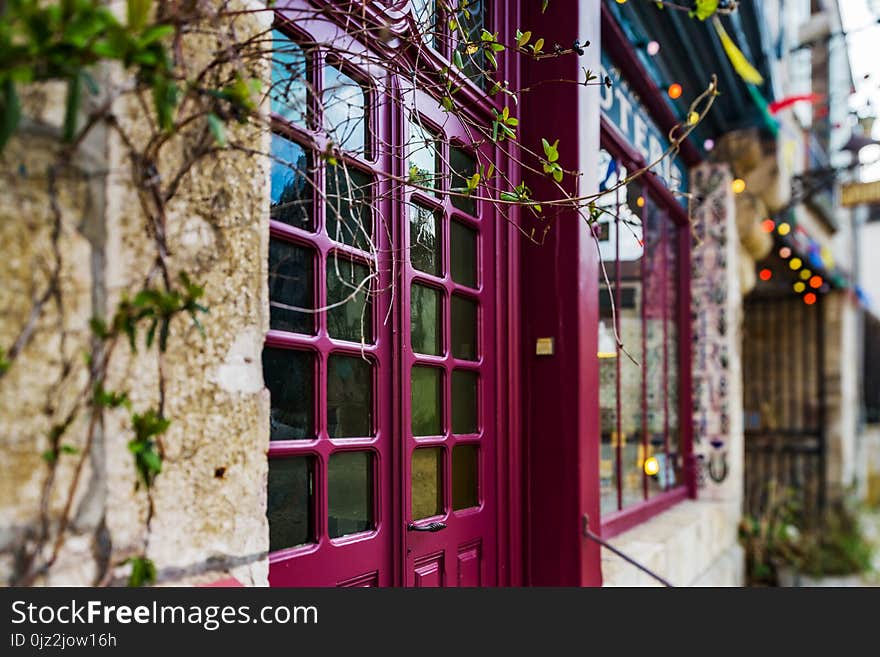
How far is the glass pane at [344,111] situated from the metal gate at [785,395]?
25.2ft

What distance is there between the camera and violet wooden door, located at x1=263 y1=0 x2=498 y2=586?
6.60ft

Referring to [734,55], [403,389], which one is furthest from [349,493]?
[734,55]

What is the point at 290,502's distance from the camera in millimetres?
2031

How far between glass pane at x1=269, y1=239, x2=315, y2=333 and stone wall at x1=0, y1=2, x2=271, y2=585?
362mm

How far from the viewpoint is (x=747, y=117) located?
5953 millimetres

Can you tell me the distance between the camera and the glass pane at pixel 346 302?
86.6 inches

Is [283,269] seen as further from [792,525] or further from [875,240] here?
[875,240]

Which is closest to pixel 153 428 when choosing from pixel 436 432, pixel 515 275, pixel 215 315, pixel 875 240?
pixel 215 315

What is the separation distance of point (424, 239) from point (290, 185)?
0.68 metres

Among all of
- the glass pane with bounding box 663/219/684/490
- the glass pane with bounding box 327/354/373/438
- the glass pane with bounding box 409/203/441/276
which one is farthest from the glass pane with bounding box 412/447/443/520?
the glass pane with bounding box 663/219/684/490

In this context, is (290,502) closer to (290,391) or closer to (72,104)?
(290,391)

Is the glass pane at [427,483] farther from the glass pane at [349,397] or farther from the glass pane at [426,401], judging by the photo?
the glass pane at [349,397]

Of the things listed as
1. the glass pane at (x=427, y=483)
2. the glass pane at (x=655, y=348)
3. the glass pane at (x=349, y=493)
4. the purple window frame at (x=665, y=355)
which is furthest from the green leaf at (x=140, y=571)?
the glass pane at (x=655, y=348)

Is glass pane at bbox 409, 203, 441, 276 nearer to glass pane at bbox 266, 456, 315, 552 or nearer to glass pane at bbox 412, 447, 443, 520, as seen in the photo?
glass pane at bbox 412, 447, 443, 520
